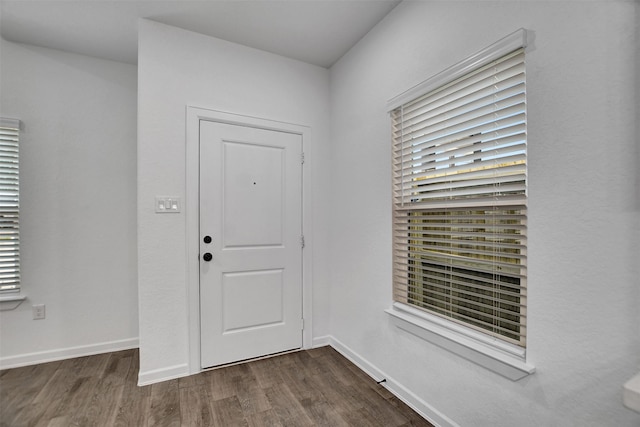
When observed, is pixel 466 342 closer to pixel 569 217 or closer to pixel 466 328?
pixel 466 328

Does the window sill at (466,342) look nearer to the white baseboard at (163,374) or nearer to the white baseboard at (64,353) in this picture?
the white baseboard at (163,374)

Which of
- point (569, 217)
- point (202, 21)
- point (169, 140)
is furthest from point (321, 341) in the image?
point (202, 21)

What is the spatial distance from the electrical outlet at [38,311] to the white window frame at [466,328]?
280 cm

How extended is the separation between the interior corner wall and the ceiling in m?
0.15

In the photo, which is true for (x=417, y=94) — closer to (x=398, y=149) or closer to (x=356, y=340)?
(x=398, y=149)

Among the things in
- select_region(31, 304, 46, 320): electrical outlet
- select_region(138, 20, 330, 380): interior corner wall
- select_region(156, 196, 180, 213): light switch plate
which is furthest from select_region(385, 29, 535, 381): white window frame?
select_region(31, 304, 46, 320): electrical outlet

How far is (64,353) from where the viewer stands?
8.64 ft

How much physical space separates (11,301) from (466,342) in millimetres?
3332

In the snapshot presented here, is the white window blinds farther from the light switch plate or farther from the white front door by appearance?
the white front door

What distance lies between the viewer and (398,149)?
6.85 ft

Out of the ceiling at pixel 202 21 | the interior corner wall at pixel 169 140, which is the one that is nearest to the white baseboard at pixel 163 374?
the interior corner wall at pixel 169 140

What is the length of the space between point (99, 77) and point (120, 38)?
20.0 inches

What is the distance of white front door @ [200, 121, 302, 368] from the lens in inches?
96.8

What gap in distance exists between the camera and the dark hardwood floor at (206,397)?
6.04 feet
